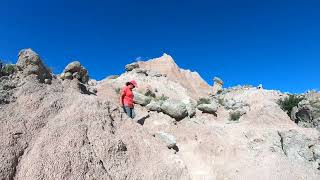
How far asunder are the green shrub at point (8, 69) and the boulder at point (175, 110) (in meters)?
5.57

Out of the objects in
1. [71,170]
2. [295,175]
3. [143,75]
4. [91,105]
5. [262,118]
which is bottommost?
[71,170]

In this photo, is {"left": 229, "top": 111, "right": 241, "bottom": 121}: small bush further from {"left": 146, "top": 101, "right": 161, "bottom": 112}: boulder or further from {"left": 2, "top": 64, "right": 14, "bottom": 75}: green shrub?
{"left": 2, "top": 64, "right": 14, "bottom": 75}: green shrub

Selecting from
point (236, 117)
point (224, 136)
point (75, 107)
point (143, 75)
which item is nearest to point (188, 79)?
point (143, 75)

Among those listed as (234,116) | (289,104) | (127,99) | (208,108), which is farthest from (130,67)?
(127,99)

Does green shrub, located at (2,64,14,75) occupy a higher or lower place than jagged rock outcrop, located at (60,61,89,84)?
lower

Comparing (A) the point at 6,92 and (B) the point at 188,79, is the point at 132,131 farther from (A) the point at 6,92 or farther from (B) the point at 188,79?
(B) the point at 188,79

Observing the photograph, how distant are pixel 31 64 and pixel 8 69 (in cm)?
72

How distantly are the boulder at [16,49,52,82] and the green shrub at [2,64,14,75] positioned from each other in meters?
0.28

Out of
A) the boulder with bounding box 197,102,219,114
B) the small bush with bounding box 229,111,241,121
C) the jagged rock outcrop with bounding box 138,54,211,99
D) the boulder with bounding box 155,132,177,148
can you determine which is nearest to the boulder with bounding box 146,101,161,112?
the boulder with bounding box 197,102,219,114

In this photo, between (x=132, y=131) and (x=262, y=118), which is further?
(x=262, y=118)

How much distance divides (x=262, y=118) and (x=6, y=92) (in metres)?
9.87

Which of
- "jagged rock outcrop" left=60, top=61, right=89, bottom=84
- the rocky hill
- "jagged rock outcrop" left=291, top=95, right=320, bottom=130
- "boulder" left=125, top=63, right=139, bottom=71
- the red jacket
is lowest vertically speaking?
the rocky hill

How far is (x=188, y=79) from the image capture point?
49.6 metres

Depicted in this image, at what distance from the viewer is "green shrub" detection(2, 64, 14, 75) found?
10820 millimetres
